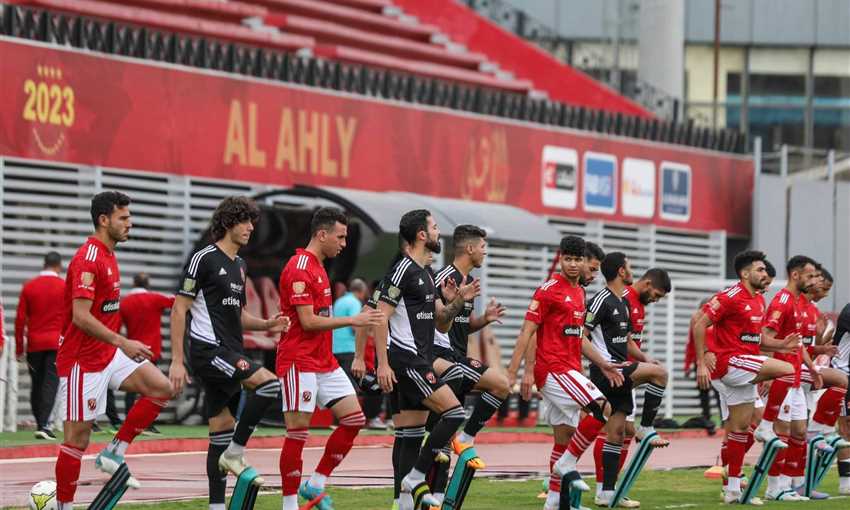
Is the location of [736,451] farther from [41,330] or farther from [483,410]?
[41,330]

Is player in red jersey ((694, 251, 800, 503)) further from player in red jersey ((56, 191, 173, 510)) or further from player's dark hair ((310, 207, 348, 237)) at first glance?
player in red jersey ((56, 191, 173, 510))

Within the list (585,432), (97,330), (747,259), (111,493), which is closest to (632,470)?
(585,432)

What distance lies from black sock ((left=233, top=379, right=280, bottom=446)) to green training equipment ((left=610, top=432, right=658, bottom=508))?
365cm

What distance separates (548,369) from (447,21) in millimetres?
25774

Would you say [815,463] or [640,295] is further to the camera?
[815,463]

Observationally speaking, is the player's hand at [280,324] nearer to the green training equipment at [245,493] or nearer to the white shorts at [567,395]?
the green training equipment at [245,493]

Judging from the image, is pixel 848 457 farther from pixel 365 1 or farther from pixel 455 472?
pixel 365 1

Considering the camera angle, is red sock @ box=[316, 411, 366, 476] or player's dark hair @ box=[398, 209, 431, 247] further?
player's dark hair @ box=[398, 209, 431, 247]

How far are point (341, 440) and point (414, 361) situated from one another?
789 millimetres

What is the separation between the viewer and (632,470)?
15.4 meters

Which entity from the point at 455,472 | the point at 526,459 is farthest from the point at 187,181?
the point at 455,472

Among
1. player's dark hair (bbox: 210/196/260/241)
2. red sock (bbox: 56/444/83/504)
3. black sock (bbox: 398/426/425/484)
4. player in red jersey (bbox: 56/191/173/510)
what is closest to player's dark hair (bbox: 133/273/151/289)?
black sock (bbox: 398/426/425/484)

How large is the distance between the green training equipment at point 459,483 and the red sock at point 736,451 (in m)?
3.11

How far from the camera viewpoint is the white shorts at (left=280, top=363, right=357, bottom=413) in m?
13.0
